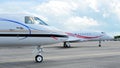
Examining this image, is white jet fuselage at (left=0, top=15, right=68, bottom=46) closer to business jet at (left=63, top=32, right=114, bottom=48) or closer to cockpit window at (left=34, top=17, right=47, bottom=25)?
cockpit window at (left=34, top=17, right=47, bottom=25)

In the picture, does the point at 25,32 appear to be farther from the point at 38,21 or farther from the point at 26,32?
the point at 38,21

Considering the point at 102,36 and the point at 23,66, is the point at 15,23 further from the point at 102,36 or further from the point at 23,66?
the point at 102,36

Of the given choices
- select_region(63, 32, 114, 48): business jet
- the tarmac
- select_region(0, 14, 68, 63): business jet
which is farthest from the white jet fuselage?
select_region(63, 32, 114, 48): business jet

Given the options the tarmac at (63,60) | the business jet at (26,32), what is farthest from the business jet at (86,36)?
the business jet at (26,32)

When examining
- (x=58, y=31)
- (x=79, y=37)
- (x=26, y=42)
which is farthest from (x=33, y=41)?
(x=79, y=37)

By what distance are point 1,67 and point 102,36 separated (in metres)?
36.8

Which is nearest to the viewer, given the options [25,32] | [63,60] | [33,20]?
[25,32]

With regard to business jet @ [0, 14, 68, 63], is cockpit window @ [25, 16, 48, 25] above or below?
above

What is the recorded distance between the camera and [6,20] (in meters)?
18.4

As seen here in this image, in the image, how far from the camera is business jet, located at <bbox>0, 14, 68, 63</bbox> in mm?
18250

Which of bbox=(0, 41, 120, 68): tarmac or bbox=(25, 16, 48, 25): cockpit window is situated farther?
bbox=(25, 16, 48, 25): cockpit window

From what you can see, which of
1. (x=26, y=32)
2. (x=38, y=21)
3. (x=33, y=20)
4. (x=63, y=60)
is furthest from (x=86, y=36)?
(x=26, y=32)

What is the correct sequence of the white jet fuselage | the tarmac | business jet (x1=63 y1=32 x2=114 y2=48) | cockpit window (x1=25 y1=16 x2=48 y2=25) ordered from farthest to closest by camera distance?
business jet (x1=63 y1=32 x2=114 y2=48) < cockpit window (x1=25 y1=16 x2=48 y2=25) < the white jet fuselage < the tarmac

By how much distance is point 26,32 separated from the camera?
60.8 feet
